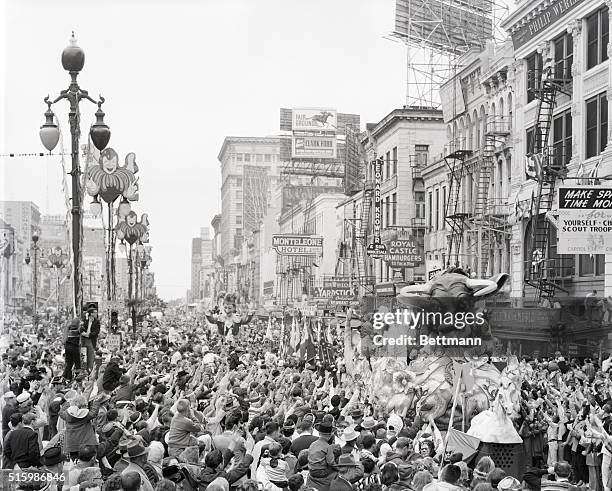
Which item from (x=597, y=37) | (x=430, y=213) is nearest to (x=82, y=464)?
(x=597, y=37)

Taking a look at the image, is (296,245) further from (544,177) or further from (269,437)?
(269,437)

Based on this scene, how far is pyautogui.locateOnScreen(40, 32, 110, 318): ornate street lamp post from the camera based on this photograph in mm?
21156

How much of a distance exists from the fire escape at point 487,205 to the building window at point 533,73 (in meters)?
3.28

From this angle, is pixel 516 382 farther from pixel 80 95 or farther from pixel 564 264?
pixel 564 264

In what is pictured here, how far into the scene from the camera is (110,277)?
49.2 metres

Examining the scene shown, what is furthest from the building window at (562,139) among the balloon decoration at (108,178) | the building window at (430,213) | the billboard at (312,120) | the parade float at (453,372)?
the billboard at (312,120)

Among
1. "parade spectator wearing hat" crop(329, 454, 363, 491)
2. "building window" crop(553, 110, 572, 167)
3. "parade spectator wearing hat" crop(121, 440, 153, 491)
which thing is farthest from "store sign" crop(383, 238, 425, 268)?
"parade spectator wearing hat" crop(121, 440, 153, 491)

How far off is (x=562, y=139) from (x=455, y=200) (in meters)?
16.3

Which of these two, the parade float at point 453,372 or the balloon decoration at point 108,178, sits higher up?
the balloon decoration at point 108,178

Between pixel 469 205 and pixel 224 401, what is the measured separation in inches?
1437

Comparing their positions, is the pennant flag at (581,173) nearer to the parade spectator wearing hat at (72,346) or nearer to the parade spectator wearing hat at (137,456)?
the parade spectator wearing hat at (72,346)

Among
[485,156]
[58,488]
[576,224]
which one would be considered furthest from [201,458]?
[485,156]

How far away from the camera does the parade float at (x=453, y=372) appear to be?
14.9m

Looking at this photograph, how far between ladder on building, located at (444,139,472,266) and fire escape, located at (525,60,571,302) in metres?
9.62
